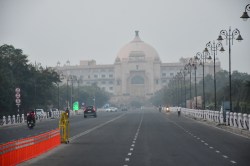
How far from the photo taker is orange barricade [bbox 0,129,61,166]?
21609 mm

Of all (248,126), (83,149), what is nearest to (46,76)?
(248,126)

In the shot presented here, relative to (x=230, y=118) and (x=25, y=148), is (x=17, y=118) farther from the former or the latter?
(x=25, y=148)

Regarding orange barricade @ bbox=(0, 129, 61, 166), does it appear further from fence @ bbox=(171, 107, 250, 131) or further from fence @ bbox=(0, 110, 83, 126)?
fence @ bbox=(0, 110, 83, 126)

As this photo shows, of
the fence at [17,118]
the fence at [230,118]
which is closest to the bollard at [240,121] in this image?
the fence at [230,118]

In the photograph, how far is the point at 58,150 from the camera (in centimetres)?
3036

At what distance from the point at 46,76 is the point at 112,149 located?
77.1 meters

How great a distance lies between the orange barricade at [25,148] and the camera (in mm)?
21609

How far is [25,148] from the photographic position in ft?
83.3

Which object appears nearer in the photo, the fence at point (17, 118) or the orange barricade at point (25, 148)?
the orange barricade at point (25, 148)

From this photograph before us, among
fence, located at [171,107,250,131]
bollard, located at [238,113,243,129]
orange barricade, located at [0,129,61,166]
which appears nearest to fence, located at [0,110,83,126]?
fence, located at [171,107,250,131]

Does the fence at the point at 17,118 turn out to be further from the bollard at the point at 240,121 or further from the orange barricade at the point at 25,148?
the orange barricade at the point at 25,148

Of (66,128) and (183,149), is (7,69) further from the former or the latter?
(183,149)

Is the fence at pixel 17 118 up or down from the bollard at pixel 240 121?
down

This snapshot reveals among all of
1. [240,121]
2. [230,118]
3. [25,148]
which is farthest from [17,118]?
[25,148]
